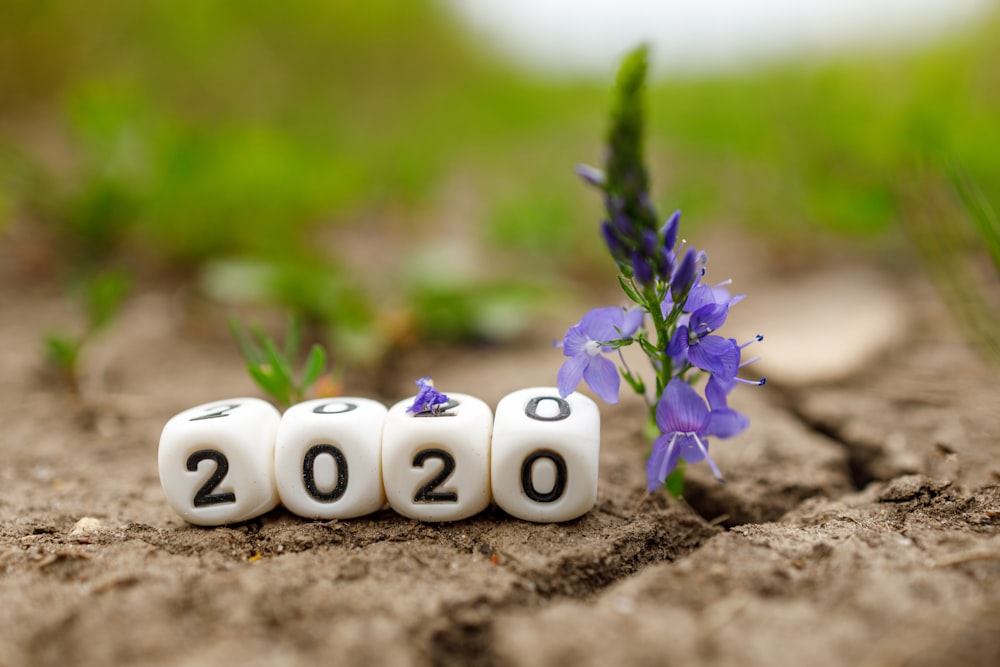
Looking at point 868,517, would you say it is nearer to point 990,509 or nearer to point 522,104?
point 990,509

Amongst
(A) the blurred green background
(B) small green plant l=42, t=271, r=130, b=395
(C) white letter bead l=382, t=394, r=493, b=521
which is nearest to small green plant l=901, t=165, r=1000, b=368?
(A) the blurred green background

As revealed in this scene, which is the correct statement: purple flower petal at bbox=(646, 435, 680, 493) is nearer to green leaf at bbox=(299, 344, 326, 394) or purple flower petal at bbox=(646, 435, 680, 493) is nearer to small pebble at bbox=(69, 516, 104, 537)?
green leaf at bbox=(299, 344, 326, 394)

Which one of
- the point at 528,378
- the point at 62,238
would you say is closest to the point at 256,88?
the point at 62,238

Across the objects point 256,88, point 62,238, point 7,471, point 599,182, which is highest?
point 256,88

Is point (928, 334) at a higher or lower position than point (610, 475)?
higher

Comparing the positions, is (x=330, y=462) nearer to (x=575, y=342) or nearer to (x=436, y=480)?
(x=436, y=480)

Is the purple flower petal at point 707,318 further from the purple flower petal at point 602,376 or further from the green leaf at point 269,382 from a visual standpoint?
the green leaf at point 269,382

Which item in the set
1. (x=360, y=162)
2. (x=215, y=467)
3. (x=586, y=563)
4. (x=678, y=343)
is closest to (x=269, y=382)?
(x=215, y=467)

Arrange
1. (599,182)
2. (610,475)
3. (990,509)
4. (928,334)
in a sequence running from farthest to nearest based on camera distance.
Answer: (928,334), (610,475), (990,509), (599,182)
